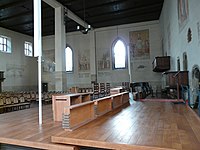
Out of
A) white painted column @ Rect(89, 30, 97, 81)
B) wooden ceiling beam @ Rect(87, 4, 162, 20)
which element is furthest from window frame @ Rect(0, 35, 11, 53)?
wooden ceiling beam @ Rect(87, 4, 162, 20)

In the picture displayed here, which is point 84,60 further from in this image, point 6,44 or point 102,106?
point 102,106

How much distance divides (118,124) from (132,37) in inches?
493

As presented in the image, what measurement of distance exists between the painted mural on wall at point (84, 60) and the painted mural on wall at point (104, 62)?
3.60ft

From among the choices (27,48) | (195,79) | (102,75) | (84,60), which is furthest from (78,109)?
(27,48)

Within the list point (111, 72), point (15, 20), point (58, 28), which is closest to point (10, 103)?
point (58, 28)

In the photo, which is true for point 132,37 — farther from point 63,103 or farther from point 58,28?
point 63,103

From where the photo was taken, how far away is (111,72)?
624 inches

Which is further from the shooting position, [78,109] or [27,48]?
[27,48]

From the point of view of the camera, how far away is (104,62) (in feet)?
52.7

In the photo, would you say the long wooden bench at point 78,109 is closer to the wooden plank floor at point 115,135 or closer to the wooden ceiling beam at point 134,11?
the wooden plank floor at point 115,135

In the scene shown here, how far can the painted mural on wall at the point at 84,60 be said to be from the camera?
54.3 ft

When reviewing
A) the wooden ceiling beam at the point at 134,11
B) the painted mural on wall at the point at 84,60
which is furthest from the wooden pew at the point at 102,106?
the painted mural on wall at the point at 84,60

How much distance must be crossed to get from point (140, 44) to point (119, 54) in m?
1.90

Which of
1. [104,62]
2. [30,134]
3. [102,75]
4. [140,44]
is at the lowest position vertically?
[30,134]
